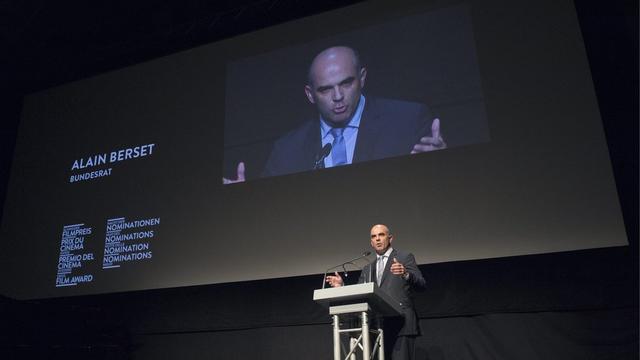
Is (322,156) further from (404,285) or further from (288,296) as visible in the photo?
(404,285)

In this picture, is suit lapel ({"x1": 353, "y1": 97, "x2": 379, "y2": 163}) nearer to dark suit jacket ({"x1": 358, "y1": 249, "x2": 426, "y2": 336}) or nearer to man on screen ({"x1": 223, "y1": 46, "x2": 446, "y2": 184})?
man on screen ({"x1": 223, "y1": 46, "x2": 446, "y2": 184})

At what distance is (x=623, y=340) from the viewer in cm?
385

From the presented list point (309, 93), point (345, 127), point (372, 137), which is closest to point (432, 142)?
point (372, 137)

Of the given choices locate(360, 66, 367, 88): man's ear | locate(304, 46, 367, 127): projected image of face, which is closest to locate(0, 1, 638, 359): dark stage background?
locate(304, 46, 367, 127): projected image of face

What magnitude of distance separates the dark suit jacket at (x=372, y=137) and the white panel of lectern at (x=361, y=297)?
1.61 m

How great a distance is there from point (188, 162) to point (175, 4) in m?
1.65

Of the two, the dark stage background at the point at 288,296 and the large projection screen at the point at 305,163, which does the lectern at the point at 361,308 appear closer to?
the large projection screen at the point at 305,163

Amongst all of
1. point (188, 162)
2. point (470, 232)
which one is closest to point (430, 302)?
point (470, 232)

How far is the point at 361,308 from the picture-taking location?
3076 mm

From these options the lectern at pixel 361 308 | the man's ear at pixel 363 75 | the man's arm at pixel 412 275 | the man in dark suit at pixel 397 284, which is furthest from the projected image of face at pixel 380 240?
the man's ear at pixel 363 75

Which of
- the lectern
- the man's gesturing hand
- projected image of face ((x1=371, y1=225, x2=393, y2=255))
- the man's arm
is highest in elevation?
the man's gesturing hand

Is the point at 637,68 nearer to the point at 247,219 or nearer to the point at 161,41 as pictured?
the point at 247,219

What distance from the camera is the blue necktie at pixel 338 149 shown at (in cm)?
469

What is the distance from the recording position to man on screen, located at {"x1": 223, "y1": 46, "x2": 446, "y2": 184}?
4527mm
